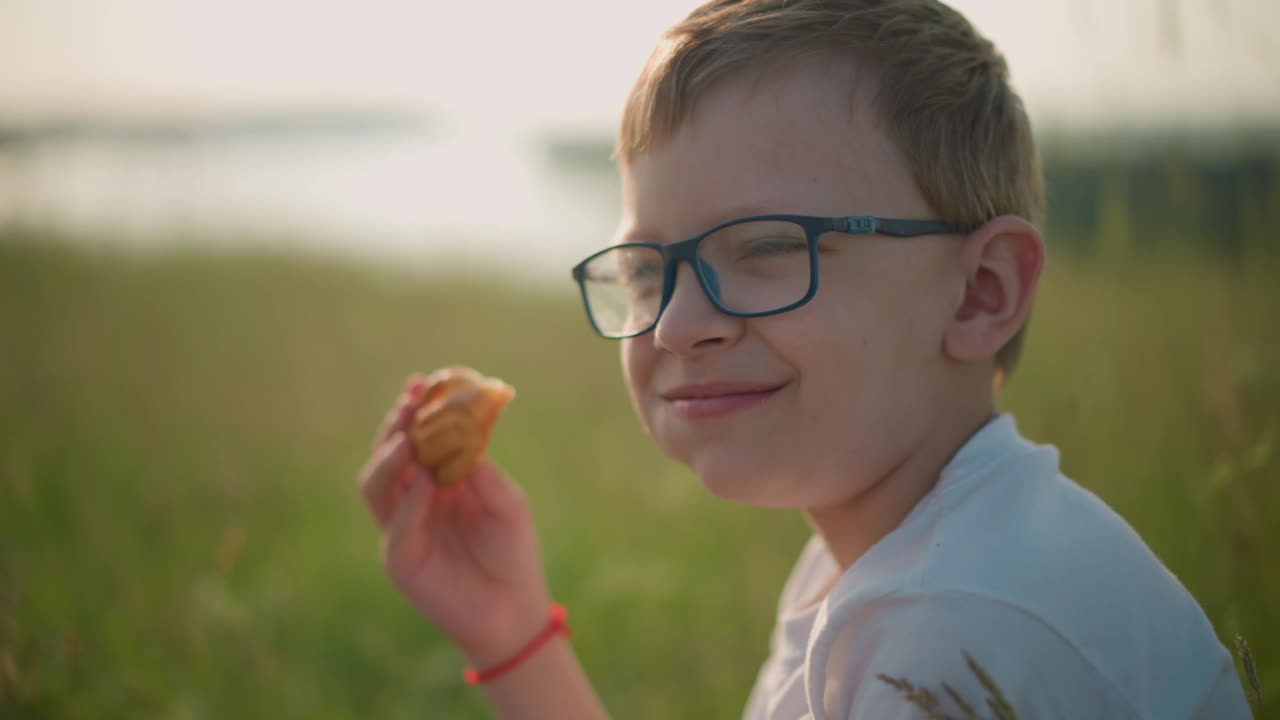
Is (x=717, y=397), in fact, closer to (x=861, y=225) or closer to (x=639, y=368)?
(x=639, y=368)

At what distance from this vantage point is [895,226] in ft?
4.28

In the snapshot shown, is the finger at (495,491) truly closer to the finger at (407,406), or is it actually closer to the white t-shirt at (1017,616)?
the finger at (407,406)

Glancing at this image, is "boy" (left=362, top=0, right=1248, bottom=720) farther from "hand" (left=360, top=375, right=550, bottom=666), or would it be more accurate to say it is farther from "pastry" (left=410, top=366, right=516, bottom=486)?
"hand" (left=360, top=375, right=550, bottom=666)

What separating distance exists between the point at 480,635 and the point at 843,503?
2.65ft

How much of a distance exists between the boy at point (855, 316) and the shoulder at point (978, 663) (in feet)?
0.13

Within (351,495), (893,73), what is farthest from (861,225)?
(351,495)

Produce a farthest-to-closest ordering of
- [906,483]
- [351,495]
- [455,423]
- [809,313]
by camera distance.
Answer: [351,495] → [455,423] → [906,483] → [809,313]

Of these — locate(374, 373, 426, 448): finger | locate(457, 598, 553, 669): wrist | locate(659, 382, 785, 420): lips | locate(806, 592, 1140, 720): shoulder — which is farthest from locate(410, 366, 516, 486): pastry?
locate(806, 592, 1140, 720): shoulder

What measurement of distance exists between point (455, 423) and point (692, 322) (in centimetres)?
61

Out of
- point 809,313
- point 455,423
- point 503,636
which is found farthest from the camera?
point 503,636

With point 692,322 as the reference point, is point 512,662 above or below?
below

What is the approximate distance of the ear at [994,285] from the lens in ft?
4.44

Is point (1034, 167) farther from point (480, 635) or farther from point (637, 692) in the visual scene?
point (637, 692)

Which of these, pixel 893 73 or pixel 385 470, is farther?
→ pixel 385 470
